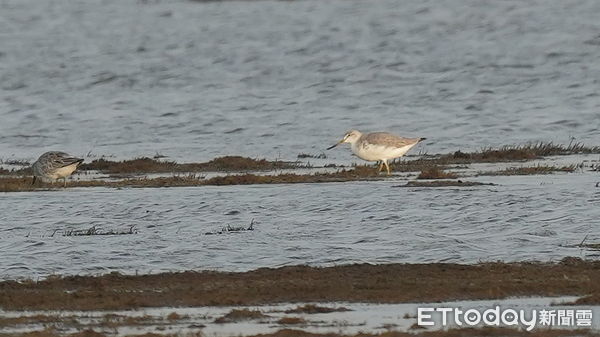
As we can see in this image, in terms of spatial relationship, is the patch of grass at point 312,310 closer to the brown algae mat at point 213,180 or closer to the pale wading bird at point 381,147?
the brown algae mat at point 213,180

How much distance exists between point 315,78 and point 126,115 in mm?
8334

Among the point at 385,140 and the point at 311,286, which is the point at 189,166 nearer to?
the point at 385,140

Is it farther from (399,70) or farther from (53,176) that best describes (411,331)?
(399,70)

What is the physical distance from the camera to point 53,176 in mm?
21625

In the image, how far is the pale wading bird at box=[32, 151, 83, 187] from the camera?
848 inches

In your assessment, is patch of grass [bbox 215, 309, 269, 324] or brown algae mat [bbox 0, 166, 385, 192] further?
brown algae mat [bbox 0, 166, 385, 192]

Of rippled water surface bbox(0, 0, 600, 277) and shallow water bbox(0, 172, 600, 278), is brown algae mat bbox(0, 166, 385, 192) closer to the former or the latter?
shallow water bbox(0, 172, 600, 278)

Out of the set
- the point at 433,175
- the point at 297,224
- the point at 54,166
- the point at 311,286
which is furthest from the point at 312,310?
the point at 54,166

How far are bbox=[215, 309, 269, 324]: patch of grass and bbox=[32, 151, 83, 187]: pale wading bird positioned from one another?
33.9 feet

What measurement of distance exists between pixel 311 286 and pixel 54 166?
9.58 metres

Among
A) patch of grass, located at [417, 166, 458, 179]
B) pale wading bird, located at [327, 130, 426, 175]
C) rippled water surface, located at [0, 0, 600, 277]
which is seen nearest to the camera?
rippled water surface, located at [0, 0, 600, 277]

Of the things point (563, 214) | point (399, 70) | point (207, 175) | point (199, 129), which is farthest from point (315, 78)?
point (563, 214)

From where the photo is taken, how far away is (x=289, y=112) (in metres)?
35.9

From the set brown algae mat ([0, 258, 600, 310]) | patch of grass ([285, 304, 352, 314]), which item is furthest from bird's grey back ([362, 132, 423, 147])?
patch of grass ([285, 304, 352, 314])
